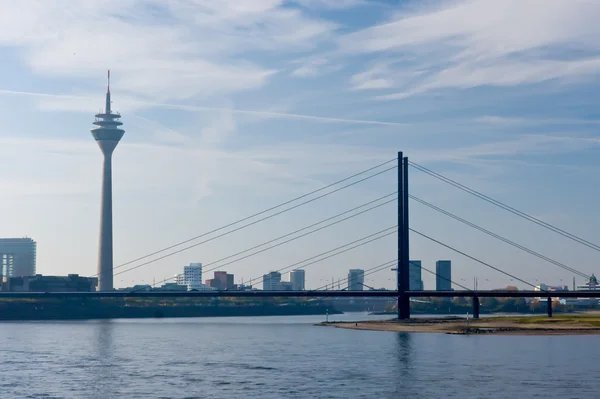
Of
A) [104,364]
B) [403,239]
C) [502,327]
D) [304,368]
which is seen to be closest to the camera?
[304,368]

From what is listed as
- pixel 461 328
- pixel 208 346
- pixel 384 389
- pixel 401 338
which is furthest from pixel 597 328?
pixel 384 389

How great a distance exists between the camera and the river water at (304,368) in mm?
57500

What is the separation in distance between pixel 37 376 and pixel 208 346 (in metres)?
33.9

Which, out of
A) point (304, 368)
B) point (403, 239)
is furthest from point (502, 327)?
point (304, 368)

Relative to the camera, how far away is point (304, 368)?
7156 cm

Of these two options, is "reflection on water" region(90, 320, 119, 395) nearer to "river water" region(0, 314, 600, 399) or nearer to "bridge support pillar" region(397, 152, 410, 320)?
"river water" region(0, 314, 600, 399)

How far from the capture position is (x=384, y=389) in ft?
192

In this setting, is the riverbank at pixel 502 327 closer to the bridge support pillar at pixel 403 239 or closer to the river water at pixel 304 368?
the bridge support pillar at pixel 403 239

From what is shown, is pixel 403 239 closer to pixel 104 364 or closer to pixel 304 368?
pixel 304 368

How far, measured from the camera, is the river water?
57.5 metres

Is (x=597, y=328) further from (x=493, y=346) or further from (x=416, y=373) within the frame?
(x=416, y=373)

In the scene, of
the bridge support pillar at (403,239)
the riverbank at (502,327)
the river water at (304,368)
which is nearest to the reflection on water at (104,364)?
the river water at (304,368)

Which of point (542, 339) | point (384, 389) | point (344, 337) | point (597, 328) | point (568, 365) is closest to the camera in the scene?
point (384, 389)

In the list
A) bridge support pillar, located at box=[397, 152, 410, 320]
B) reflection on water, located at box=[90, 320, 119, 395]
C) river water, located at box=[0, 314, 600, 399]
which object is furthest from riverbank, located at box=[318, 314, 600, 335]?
reflection on water, located at box=[90, 320, 119, 395]
